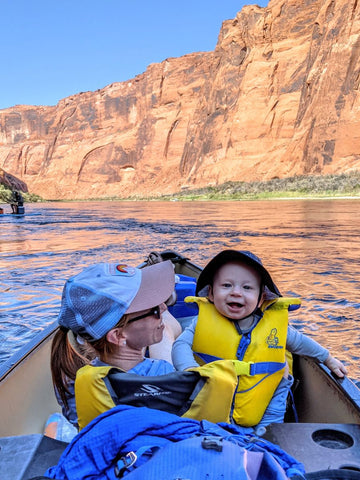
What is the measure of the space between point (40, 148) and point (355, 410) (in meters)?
94.8

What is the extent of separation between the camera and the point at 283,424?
1.74 m

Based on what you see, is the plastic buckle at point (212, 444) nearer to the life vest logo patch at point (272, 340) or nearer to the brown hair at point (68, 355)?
the brown hair at point (68, 355)

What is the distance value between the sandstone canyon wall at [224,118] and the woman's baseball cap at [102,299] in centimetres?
3998

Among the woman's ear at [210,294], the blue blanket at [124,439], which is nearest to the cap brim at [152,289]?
the blue blanket at [124,439]

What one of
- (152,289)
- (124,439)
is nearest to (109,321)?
(152,289)

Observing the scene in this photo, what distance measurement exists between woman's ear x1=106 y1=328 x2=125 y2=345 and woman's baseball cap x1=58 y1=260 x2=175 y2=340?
0.03m

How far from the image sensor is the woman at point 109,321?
146cm

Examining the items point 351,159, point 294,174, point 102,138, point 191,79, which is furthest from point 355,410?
point 102,138

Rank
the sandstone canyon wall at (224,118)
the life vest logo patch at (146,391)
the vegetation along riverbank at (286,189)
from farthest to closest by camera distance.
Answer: the sandstone canyon wall at (224,118)
the vegetation along riverbank at (286,189)
the life vest logo patch at (146,391)

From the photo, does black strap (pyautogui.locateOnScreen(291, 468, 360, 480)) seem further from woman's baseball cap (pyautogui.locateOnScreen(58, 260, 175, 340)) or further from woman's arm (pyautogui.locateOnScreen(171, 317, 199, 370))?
woman's arm (pyautogui.locateOnScreen(171, 317, 199, 370))

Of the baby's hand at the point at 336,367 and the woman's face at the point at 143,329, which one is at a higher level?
the woman's face at the point at 143,329

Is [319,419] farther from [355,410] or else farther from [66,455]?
[66,455]

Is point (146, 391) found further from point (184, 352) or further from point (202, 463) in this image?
point (184, 352)

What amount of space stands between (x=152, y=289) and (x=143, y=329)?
15 cm
